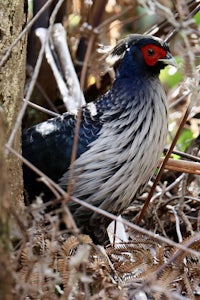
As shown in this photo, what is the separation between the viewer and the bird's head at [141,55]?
3262 millimetres

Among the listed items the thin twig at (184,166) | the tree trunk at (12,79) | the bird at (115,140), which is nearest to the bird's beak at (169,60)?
the bird at (115,140)

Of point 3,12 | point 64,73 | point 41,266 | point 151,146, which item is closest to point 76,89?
point 64,73

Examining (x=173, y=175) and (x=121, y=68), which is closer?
(x=121, y=68)

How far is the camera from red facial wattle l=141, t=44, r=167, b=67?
3260 mm

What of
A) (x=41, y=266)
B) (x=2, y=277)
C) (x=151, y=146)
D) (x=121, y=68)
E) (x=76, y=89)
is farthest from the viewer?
(x=76, y=89)

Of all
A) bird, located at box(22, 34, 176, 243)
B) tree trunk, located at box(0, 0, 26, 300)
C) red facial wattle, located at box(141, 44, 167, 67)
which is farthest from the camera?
red facial wattle, located at box(141, 44, 167, 67)

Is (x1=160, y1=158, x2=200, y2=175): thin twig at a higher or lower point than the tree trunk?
lower

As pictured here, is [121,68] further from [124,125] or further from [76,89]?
[76,89]

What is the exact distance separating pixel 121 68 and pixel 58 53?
Answer: 0.92 meters

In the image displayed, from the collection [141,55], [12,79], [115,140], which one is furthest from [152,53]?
[12,79]

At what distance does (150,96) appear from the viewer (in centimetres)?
330

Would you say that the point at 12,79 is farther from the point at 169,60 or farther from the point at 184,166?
the point at 184,166

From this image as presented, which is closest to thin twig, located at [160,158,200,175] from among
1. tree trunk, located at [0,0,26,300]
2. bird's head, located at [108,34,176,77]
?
bird's head, located at [108,34,176,77]

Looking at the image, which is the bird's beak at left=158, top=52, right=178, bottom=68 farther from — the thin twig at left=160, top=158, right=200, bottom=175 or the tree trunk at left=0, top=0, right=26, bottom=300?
the tree trunk at left=0, top=0, right=26, bottom=300
